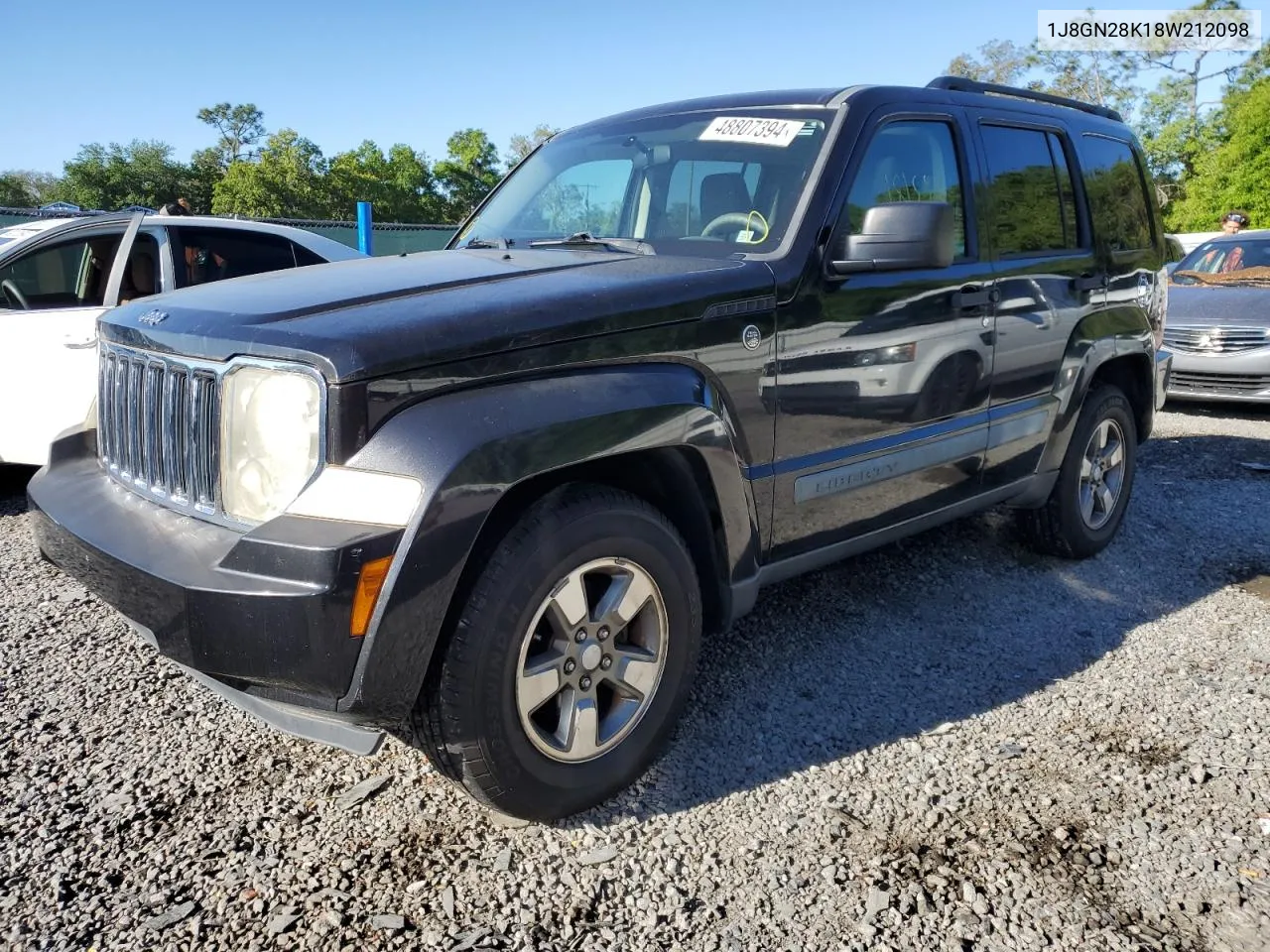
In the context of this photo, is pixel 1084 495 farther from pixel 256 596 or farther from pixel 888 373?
pixel 256 596

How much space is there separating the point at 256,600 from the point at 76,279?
4.71 meters

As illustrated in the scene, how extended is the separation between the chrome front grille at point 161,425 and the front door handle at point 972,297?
252cm

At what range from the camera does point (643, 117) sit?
3.70 meters

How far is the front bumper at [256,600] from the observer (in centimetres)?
198

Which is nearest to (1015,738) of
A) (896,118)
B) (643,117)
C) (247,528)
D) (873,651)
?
(873,651)

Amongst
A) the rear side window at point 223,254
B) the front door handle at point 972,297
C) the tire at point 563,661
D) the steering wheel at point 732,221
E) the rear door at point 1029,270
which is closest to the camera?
the tire at point 563,661

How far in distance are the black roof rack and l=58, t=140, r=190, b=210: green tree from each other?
7124 cm

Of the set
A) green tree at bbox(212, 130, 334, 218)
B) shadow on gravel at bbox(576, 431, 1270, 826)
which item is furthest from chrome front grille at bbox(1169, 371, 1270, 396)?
green tree at bbox(212, 130, 334, 218)

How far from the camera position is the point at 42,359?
521 cm

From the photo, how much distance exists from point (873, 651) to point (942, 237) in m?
1.55

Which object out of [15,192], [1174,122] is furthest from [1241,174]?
[15,192]

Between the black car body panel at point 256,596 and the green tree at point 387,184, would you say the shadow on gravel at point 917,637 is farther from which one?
the green tree at point 387,184

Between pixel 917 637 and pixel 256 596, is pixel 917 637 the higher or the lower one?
the lower one

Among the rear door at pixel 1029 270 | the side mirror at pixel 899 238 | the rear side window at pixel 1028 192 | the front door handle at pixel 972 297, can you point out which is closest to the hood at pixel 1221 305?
the rear door at pixel 1029 270
